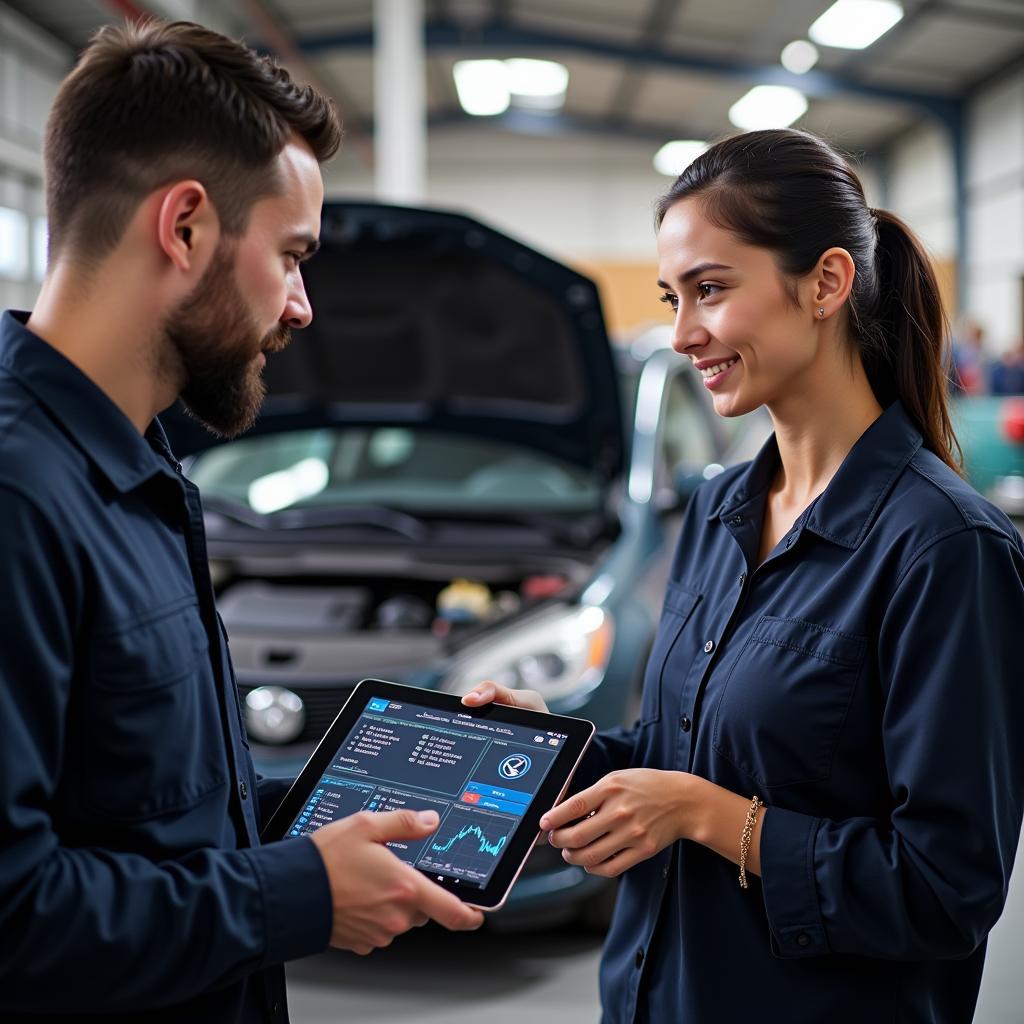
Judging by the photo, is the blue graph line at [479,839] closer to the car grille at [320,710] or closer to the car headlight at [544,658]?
the car headlight at [544,658]

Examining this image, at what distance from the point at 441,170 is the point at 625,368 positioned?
15.5m

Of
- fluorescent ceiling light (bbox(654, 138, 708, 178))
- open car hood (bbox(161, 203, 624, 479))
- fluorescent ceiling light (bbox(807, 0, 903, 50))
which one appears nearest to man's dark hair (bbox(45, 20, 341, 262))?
open car hood (bbox(161, 203, 624, 479))

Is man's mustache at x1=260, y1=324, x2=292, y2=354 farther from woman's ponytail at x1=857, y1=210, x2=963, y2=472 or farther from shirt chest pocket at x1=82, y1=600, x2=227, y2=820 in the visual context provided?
woman's ponytail at x1=857, y1=210, x2=963, y2=472

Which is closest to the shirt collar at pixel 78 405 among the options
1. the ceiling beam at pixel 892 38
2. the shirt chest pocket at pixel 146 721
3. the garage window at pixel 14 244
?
the shirt chest pocket at pixel 146 721

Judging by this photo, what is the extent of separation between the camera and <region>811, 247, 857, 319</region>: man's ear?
1.48 m

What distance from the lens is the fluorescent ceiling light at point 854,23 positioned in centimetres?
1080

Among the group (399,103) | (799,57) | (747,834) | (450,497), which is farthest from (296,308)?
(799,57)

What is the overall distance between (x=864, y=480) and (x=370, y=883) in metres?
0.75

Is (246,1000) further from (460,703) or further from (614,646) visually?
(614,646)

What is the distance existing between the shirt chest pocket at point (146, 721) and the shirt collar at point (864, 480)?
75 cm

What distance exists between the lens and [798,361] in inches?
58.5

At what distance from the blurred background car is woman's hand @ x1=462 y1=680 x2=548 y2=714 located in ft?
3.85

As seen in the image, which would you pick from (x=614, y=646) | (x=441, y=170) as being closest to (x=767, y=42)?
(x=441, y=170)

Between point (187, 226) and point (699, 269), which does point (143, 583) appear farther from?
point (699, 269)
